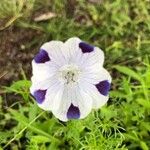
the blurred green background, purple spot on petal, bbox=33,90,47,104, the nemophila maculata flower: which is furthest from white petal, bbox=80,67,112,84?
the blurred green background

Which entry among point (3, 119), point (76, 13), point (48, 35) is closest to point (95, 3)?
point (76, 13)

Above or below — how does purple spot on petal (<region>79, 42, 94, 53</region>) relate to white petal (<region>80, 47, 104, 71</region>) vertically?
above

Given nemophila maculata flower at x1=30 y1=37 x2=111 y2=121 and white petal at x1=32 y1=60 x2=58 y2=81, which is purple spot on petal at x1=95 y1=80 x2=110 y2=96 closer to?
nemophila maculata flower at x1=30 y1=37 x2=111 y2=121

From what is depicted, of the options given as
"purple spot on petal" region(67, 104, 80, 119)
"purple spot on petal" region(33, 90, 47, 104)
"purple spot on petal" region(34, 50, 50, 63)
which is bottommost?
"purple spot on petal" region(67, 104, 80, 119)

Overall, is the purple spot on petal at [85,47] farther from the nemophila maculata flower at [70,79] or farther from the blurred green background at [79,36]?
the blurred green background at [79,36]

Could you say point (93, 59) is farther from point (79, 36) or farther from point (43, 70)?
point (79, 36)

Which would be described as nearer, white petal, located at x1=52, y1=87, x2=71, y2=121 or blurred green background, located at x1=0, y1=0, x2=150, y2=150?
white petal, located at x1=52, y1=87, x2=71, y2=121

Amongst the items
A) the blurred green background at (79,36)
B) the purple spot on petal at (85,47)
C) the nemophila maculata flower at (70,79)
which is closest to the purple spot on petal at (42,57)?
the nemophila maculata flower at (70,79)

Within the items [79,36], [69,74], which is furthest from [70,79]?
[79,36]
